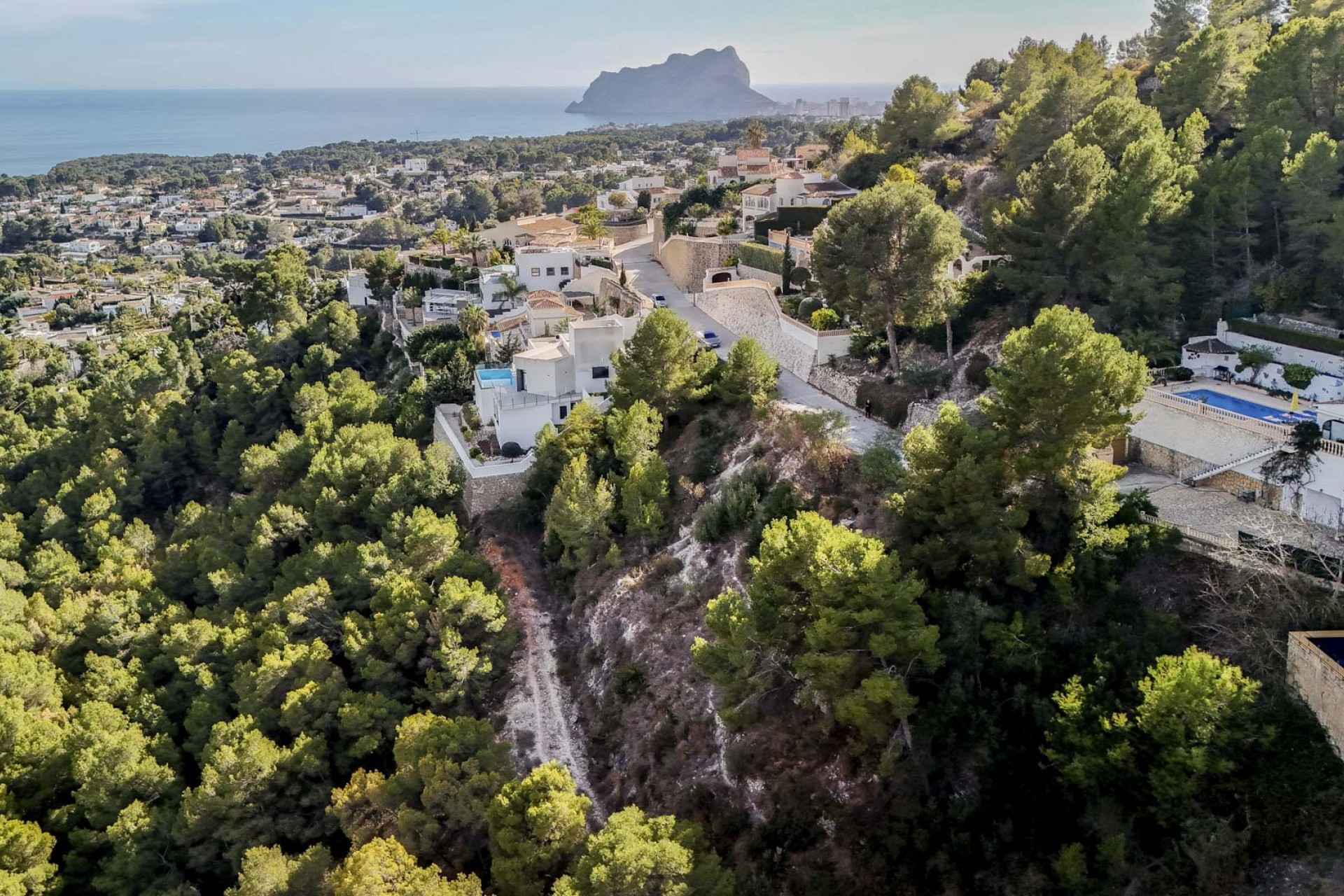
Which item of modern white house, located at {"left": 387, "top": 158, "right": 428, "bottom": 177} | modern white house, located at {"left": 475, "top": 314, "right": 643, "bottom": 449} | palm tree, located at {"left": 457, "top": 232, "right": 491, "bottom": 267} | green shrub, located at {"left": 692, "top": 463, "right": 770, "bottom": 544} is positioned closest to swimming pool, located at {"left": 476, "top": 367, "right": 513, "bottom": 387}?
modern white house, located at {"left": 475, "top": 314, "right": 643, "bottom": 449}

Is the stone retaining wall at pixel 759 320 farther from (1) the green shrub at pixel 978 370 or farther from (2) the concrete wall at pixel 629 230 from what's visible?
(2) the concrete wall at pixel 629 230

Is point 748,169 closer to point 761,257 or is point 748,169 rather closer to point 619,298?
point 761,257

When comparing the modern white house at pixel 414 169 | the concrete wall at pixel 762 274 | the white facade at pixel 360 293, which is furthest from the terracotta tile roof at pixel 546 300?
the modern white house at pixel 414 169

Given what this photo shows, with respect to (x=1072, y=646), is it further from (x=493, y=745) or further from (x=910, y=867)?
(x=493, y=745)

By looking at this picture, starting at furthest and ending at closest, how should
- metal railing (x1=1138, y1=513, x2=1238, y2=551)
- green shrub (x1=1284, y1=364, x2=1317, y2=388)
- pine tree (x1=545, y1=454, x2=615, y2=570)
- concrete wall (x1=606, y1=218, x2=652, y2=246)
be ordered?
concrete wall (x1=606, y1=218, x2=652, y2=246)
pine tree (x1=545, y1=454, x2=615, y2=570)
green shrub (x1=1284, y1=364, x2=1317, y2=388)
metal railing (x1=1138, y1=513, x2=1238, y2=551)

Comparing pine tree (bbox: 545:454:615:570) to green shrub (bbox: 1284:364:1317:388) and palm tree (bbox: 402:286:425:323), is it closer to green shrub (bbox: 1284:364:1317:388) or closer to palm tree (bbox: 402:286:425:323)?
green shrub (bbox: 1284:364:1317:388)

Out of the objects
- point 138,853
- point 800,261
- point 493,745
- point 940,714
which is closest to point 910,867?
point 940,714

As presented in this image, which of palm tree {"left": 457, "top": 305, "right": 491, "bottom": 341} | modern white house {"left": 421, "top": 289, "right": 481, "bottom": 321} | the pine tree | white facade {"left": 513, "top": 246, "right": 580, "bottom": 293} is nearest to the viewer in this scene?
the pine tree
